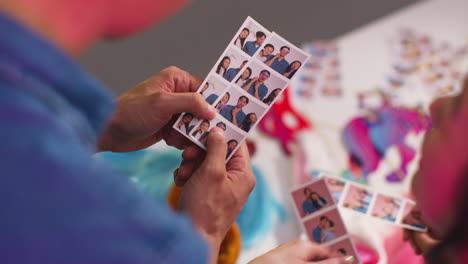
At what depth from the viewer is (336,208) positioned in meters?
1.16

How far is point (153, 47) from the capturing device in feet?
5.93

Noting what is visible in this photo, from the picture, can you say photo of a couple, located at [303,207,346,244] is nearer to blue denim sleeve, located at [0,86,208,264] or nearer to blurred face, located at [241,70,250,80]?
blurred face, located at [241,70,250,80]

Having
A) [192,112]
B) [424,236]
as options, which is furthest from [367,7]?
[192,112]

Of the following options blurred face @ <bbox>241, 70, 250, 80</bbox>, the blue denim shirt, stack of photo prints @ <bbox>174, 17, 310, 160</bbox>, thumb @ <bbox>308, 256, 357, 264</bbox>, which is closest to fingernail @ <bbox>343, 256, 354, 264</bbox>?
thumb @ <bbox>308, 256, 357, 264</bbox>

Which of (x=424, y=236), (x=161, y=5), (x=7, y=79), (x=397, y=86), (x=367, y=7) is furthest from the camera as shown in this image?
(x=367, y=7)

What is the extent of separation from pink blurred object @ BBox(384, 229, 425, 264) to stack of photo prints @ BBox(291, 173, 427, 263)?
3.6 inches

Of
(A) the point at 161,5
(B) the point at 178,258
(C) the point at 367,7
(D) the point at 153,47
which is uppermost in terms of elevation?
(D) the point at 153,47

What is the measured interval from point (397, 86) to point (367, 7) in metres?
0.42

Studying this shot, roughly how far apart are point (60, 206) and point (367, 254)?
1.00 m

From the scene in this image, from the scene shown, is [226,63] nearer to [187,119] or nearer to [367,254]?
[187,119]

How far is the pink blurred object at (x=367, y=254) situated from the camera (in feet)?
4.03

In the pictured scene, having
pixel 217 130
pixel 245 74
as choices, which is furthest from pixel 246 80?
pixel 217 130

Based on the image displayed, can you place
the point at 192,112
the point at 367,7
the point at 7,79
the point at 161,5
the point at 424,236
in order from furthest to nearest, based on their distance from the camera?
1. the point at 367,7
2. the point at 424,236
3. the point at 192,112
4. the point at 161,5
5. the point at 7,79

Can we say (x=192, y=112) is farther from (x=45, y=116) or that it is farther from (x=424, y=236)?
(x=424, y=236)
